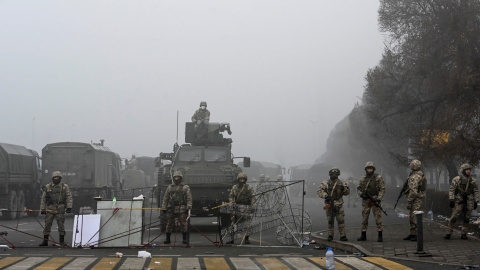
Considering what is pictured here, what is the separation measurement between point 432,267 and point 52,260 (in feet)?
22.1

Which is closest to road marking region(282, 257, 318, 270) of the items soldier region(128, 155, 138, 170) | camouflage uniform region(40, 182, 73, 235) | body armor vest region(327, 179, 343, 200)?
body armor vest region(327, 179, 343, 200)

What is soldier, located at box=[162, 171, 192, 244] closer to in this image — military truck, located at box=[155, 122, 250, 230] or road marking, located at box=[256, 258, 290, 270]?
military truck, located at box=[155, 122, 250, 230]

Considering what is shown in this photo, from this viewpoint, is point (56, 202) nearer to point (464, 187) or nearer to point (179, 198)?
point (179, 198)

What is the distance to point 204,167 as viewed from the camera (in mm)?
20797

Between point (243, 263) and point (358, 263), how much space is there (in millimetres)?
2023

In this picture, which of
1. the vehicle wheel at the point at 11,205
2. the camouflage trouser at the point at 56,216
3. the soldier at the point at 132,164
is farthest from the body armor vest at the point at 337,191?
the soldier at the point at 132,164

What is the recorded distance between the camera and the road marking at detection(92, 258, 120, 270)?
1102cm

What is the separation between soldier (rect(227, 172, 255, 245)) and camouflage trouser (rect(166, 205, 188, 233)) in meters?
1.17

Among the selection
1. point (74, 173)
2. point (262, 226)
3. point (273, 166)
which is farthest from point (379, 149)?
point (262, 226)

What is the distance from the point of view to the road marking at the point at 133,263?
36.2ft

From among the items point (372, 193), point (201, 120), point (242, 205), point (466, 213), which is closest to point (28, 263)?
point (242, 205)

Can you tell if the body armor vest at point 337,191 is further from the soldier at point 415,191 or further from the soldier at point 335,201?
the soldier at point 415,191

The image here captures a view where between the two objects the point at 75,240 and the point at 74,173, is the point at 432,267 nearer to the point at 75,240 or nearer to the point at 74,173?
the point at 75,240

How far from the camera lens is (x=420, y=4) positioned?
1102 inches
